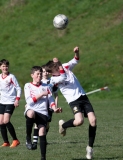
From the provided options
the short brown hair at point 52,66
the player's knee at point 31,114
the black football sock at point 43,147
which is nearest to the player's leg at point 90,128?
the short brown hair at point 52,66

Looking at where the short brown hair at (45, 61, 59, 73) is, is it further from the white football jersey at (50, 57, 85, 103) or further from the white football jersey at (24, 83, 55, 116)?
the white football jersey at (24, 83, 55, 116)

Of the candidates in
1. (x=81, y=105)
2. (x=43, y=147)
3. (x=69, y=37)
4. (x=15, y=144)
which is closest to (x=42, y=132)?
(x=43, y=147)

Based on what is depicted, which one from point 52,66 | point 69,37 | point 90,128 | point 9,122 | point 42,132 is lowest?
point 42,132

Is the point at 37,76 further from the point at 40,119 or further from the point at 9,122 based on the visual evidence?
the point at 9,122

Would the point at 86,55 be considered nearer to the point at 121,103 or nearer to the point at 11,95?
the point at 121,103

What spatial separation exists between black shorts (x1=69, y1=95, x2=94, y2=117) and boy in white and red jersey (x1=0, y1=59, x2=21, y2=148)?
177 cm

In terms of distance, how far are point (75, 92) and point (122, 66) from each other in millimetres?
21712

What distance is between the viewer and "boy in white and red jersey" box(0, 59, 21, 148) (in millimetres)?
11398

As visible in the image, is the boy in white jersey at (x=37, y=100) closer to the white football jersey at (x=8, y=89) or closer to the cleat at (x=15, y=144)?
the cleat at (x=15, y=144)

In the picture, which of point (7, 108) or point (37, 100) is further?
point (7, 108)

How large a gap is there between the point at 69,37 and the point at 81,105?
1030 inches

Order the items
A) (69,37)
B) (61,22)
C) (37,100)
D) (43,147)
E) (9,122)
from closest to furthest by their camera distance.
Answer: (43,147), (37,100), (9,122), (61,22), (69,37)

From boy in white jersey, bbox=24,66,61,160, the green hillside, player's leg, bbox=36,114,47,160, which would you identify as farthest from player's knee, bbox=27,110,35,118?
the green hillside

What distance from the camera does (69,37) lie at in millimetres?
36000
